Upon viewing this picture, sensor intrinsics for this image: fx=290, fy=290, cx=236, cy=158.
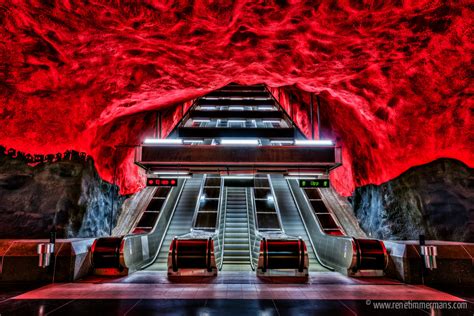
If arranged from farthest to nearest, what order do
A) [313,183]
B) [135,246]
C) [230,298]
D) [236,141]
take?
[236,141] → [313,183] → [135,246] → [230,298]

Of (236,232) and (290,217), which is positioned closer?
(236,232)

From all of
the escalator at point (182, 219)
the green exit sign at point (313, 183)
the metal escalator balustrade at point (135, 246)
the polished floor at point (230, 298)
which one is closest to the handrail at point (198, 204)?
the escalator at point (182, 219)

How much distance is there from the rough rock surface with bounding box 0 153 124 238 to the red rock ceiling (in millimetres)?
688

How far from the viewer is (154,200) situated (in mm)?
13062

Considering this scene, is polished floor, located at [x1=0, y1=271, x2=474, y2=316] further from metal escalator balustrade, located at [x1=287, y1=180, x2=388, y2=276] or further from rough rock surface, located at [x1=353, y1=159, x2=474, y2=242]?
rough rock surface, located at [x1=353, y1=159, x2=474, y2=242]

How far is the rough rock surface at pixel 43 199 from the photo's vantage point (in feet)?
25.9

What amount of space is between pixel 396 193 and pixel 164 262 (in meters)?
8.02

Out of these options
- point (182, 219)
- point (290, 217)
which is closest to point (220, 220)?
point (182, 219)

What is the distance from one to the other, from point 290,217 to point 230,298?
25.5 ft

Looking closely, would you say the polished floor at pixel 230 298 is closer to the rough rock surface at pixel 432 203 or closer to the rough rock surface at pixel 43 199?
the rough rock surface at pixel 43 199

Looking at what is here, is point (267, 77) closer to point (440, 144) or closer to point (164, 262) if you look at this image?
point (440, 144)

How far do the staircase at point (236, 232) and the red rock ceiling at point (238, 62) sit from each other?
544 cm

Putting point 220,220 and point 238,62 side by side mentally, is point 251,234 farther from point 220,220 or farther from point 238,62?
point 238,62

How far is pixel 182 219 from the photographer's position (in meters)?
12.2
